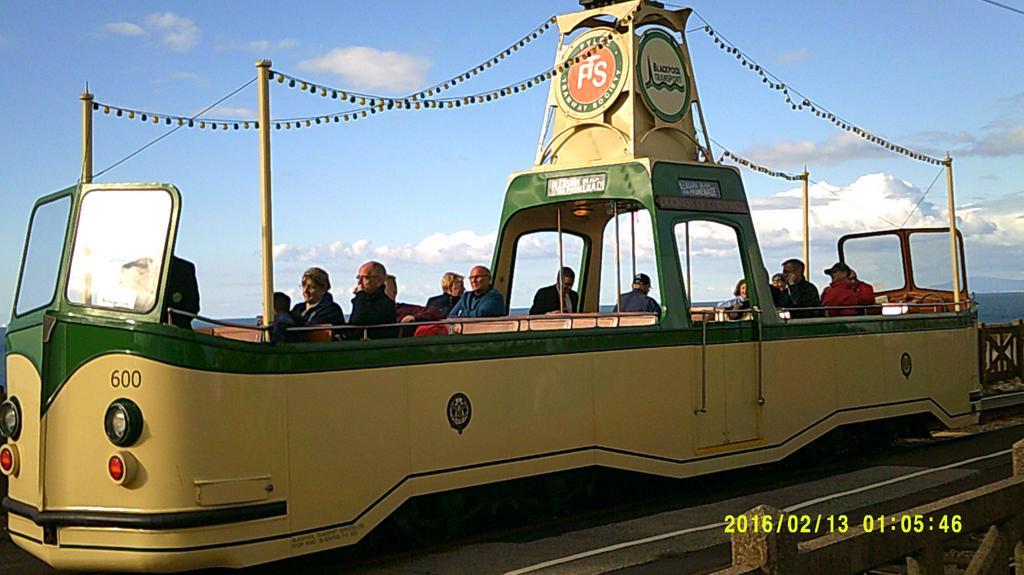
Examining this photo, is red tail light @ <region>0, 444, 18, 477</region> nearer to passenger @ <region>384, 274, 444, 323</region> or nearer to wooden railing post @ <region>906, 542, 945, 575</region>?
passenger @ <region>384, 274, 444, 323</region>

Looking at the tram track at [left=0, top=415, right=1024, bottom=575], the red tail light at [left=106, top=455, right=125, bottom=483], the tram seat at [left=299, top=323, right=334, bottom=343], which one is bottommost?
the tram track at [left=0, top=415, right=1024, bottom=575]

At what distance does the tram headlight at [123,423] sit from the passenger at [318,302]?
170cm

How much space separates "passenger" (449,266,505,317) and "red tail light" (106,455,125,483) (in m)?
3.83

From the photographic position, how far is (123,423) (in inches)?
282

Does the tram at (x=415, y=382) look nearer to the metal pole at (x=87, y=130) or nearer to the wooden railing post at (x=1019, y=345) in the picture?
the metal pole at (x=87, y=130)

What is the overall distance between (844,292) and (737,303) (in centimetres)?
238

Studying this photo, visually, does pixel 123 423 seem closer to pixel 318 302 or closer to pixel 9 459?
pixel 9 459

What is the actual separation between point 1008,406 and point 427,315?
11022 millimetres

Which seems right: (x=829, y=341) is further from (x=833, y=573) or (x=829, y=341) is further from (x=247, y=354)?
(x=833, y=573)

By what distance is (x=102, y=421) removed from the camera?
7.27m

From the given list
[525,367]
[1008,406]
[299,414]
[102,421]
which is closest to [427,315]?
[525,367]

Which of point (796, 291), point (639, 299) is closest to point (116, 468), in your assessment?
point (639, 299)

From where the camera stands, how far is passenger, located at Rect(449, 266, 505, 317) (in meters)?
10.4
